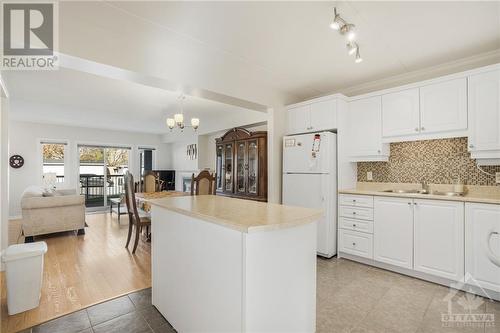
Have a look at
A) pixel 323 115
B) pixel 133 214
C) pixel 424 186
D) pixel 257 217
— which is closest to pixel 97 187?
pixel 133 214

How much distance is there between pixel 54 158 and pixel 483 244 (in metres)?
8.69

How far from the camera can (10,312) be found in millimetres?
2041

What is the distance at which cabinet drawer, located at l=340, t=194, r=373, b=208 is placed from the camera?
306cm

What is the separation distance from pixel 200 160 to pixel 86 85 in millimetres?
3421

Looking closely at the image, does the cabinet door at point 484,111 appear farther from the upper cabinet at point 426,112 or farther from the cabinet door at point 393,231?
the cabinet door at point 393,231

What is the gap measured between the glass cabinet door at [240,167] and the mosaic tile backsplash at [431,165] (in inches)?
88.1

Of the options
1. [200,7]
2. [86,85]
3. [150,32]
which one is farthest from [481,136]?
[86,85]

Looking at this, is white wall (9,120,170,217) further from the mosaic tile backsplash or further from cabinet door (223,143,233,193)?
the mosaic tile backsplash

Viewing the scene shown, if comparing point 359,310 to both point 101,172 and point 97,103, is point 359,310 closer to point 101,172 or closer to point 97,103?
point 97,103

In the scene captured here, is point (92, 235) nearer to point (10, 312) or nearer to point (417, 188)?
point (10, 312)

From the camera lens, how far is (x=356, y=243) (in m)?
3.16

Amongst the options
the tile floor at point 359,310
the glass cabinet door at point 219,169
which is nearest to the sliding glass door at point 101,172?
the glass cabinet door at point 219,169

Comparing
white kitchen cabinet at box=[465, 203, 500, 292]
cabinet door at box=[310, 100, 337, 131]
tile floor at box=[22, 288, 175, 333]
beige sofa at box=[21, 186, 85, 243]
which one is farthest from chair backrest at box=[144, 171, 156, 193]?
white kitchen cabinet at box=[465, 203, 500, 292]

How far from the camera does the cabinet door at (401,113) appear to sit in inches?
113
